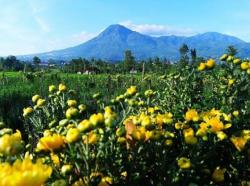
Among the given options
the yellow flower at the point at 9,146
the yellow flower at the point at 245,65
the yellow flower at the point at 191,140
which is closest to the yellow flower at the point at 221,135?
the yellow flower at the point at 191,140

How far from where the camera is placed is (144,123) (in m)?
2.40

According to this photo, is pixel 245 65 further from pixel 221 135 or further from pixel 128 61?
pixel 128 61

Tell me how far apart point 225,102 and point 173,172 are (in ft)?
6.28

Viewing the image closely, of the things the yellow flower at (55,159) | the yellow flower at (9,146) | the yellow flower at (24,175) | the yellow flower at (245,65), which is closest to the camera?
the yellow flower at (24,175)

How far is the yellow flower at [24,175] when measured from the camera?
4.27 feet

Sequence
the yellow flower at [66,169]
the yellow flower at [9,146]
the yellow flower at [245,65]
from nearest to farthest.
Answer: the yellow flower at [9,146]
the yellow flower at [66,169]
the yellow flower at [245,65]

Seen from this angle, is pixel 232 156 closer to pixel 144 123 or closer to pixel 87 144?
pixel 144 123

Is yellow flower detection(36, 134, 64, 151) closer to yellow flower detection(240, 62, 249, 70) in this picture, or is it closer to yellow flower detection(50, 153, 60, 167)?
yellow flower detection(50, 153, 60, 167)

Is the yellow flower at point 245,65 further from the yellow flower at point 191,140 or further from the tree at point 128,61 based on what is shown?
the tree at point 128,61

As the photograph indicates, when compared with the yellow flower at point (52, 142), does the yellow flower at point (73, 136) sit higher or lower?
higher

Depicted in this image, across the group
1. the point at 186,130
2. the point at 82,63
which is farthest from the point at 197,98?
the point at 82,63

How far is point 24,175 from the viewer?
4.30 ft

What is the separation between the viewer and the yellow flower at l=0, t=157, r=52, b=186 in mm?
1303

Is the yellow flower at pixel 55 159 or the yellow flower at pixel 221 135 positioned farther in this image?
the yellow flower at pixel 221 135
